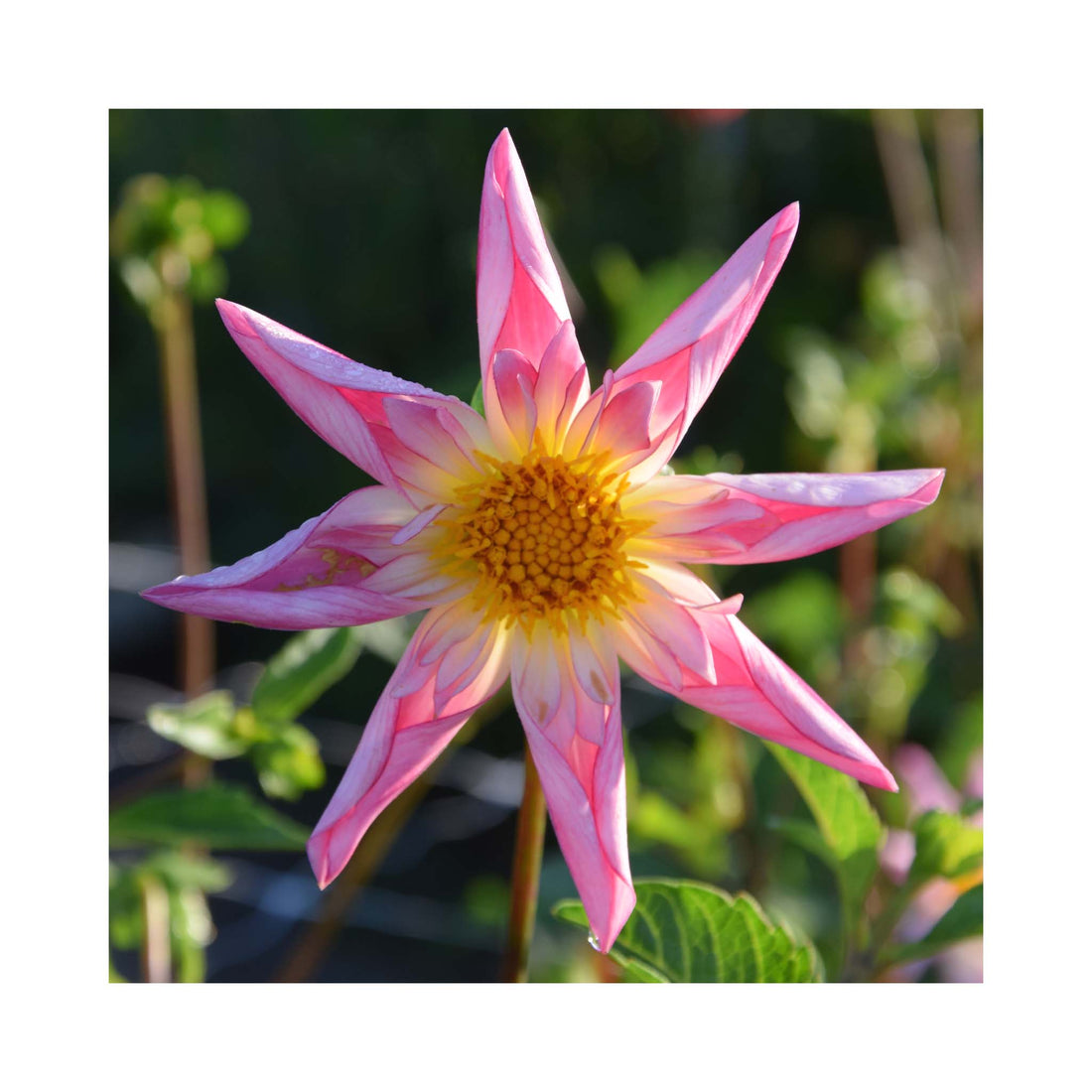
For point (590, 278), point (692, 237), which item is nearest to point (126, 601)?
point (590, 278)

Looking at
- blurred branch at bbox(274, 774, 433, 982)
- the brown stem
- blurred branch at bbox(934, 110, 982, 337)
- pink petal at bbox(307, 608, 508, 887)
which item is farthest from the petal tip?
blurred branch at bbox(934, 110, 982, 337)

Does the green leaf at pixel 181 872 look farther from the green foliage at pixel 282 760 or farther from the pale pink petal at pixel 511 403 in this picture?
the pale pink petal at pixel 511 403

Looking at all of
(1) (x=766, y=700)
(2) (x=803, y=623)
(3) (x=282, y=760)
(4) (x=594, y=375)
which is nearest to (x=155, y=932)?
(3) (x=282, y=760)

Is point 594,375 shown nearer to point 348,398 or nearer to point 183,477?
point 183,477

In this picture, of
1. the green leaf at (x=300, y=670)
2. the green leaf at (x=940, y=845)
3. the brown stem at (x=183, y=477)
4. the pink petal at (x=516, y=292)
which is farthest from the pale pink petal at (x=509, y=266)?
the brown stem at (x=183, y=477)

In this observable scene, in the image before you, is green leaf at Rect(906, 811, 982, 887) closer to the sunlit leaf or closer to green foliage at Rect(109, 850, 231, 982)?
the sunlit leaf

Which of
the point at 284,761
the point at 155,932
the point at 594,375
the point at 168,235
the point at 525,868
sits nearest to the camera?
the point at 525,868

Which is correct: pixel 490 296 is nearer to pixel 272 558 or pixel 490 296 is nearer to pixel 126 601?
pixel 272 558
